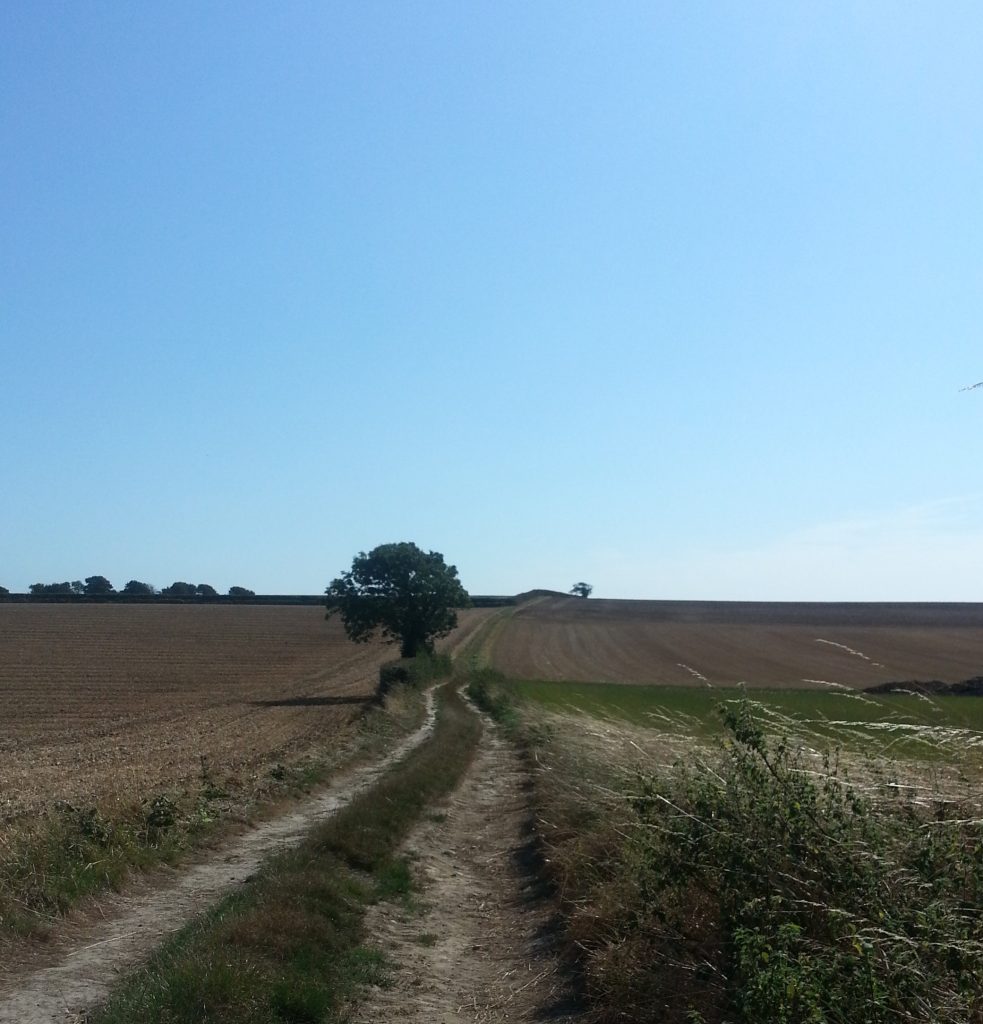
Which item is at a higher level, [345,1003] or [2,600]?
[2,600]

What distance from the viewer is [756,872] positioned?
6.32 meters

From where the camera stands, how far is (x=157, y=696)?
4794 centimetres

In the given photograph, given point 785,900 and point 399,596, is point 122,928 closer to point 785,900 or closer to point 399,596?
Answer: point 785,900

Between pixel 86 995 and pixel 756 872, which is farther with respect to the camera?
pixel 86 995

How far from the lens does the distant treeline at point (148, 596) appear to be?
138625 millimetres

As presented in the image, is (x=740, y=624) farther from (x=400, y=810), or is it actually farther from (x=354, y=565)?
(x=400, y=810)

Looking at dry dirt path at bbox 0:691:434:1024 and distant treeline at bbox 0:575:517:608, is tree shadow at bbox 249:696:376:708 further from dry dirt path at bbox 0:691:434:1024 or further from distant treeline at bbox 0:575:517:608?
distant treeline at bbox 0:575:517:608

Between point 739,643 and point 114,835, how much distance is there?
246 feet

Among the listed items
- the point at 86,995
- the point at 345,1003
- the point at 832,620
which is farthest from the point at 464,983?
the point at 832,620

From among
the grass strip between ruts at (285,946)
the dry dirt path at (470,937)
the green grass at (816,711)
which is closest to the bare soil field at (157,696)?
the grass strip between ruts at (285,946)

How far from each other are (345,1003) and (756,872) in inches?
136

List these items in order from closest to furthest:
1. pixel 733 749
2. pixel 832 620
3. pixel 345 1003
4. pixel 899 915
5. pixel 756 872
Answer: pixel 899 915 < pixel 756 872 < pixel 733 749 < pixel 345 1003 < pixel 832 620

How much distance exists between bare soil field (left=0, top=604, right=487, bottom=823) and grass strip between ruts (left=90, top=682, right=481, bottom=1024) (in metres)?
4.32

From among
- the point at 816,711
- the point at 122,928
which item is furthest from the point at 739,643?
the point at 122,928
